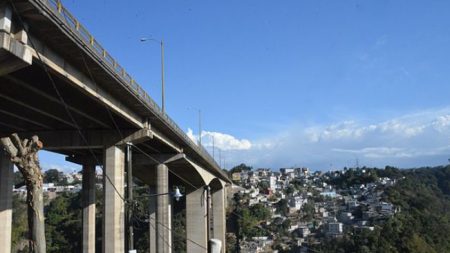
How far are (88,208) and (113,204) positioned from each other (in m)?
14.6

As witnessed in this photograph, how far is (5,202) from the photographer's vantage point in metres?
33.4

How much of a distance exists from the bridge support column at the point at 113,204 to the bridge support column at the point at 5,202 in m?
6.05

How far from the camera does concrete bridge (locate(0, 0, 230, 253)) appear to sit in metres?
17.4

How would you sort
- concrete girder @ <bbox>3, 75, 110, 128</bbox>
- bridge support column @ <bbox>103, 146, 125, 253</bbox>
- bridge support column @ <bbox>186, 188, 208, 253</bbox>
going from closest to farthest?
1. concrete girder @ <bbox>3, 75, 110, 128</bbox>
2. bridge support column @ <bbox>103, 146, 125, 253</bbox>
3. bridge support column @ <bbox>186, 188, 208, 253</bbox>

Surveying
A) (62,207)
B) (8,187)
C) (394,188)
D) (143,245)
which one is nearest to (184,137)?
(8,187)

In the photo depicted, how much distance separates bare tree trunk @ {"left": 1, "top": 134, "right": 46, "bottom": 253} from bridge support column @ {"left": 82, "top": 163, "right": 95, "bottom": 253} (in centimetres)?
3448

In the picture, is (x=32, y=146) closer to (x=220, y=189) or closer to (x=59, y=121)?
(x=59, y=121)

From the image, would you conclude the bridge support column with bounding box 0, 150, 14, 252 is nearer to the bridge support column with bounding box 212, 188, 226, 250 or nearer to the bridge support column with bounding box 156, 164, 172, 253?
the bridge support column with bounding box 156, 164, 172, 253

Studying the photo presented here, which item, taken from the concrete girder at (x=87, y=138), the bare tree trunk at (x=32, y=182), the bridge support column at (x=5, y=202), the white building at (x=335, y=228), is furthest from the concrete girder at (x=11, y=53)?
the white building at (x=335, y=228)

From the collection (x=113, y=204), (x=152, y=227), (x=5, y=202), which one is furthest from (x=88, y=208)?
(x=152, y=227)

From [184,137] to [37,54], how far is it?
27.6 meters

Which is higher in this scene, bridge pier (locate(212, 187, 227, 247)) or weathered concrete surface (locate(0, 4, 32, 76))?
weathered concrete surface (locate(0, 4, 32, 76))

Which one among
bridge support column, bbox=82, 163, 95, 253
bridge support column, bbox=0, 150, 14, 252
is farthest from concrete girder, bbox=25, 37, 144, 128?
bridge support column, bbox=82, 163, 95, 253

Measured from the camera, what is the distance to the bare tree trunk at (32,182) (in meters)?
12.1
